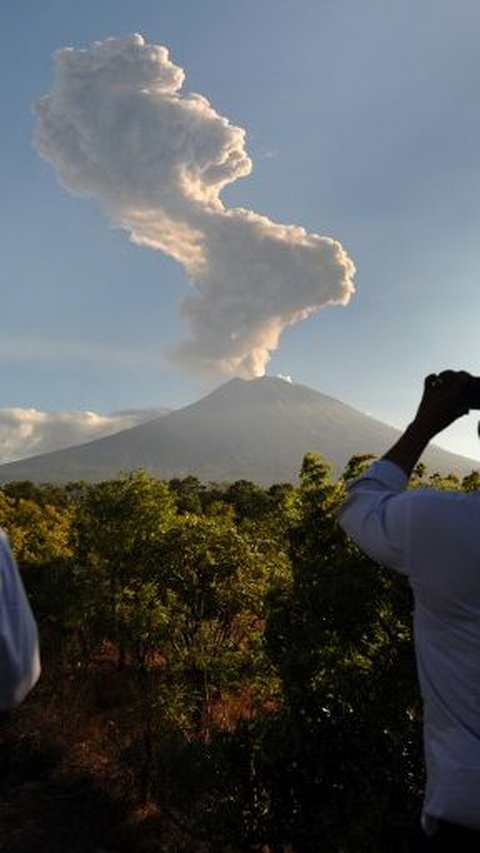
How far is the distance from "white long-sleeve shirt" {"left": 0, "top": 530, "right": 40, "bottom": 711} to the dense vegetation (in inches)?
299

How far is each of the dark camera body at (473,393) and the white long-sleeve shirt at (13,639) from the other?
5.35ft

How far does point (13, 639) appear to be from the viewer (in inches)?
84.2

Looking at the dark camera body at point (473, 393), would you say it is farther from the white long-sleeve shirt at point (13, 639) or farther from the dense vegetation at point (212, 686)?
the dense vegetation at point (212, 686)

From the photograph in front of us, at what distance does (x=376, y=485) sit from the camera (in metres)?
2.81

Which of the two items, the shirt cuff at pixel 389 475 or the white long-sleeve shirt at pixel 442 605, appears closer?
the white long-sleeve shirt at pixel 442 605

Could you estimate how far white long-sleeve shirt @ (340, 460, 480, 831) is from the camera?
260 centimetres

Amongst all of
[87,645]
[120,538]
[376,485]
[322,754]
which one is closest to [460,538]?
[376,485]

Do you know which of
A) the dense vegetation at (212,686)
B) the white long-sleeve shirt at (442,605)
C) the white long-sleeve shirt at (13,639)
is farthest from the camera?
the dense vegetation at (212,686)

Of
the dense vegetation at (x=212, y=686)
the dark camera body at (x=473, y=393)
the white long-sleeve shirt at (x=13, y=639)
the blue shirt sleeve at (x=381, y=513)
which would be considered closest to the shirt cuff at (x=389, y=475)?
the blue shirt sleeve at (x=381, y=513)

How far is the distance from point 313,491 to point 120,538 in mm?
11064

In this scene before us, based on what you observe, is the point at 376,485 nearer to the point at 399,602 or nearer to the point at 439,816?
the point at 439,816

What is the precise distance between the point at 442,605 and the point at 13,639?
143 cm

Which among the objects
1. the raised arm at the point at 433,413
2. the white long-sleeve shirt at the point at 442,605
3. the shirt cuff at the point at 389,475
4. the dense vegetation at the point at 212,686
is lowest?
the dense vegetation at the point at 212,686

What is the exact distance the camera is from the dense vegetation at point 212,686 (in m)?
9.55
